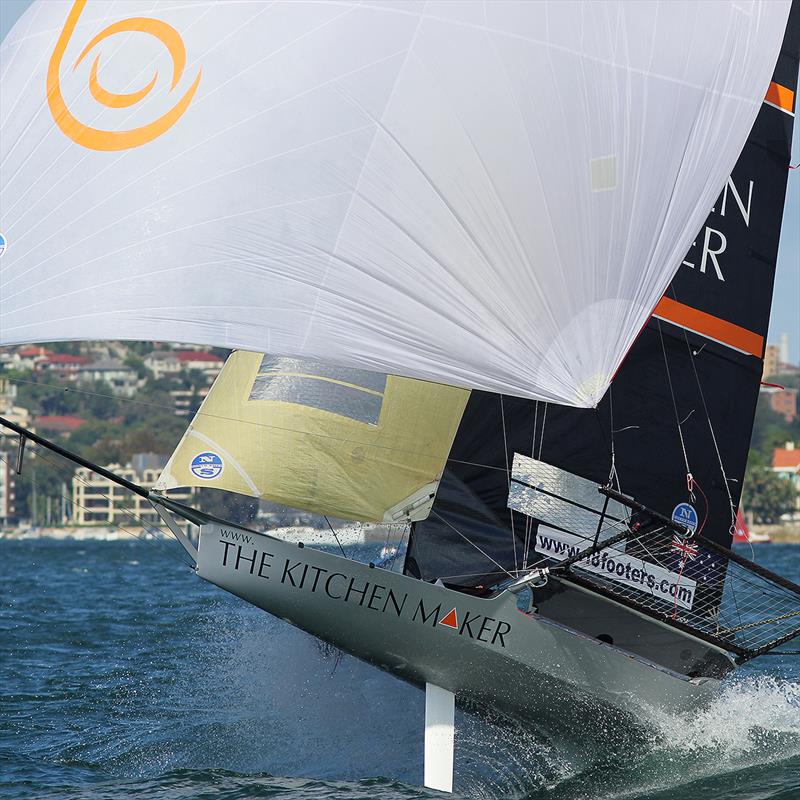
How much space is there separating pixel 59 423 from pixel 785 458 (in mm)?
44387

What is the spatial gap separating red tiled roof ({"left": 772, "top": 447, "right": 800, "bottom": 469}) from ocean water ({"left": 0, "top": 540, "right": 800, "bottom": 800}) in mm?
68831

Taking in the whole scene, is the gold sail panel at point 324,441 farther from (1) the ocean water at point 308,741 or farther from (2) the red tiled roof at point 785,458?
(2) the red tiled roof at point 785,458

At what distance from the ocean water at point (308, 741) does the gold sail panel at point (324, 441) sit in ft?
3.76

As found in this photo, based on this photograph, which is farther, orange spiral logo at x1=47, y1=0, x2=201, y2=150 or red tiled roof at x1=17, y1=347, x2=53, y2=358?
red tiled roof at x1=17, y1=347, x2=53, y2=358

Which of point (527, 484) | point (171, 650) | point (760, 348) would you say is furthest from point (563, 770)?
point (171, 650)

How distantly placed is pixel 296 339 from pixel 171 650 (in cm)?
628

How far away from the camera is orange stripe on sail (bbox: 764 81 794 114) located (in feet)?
25.4

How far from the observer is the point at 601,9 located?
5.96m

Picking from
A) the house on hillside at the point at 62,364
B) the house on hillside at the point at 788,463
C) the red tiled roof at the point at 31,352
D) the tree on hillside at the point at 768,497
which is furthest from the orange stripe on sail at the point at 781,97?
the red tiled roof at the point at 31,352

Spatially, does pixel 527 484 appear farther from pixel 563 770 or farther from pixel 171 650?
pixel 171 650

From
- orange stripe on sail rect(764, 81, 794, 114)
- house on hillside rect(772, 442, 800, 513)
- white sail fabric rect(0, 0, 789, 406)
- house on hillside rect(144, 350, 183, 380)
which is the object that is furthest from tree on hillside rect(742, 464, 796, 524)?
white sail fabric rect(0, 0, 789, 406)

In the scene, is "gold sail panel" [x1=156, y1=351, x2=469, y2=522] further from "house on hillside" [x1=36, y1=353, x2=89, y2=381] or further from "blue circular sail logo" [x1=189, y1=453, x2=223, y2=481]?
"house on hillside" [x1=36, y1=353, x2=89, y2=381]

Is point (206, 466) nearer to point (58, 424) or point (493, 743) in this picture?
point (493, 743)

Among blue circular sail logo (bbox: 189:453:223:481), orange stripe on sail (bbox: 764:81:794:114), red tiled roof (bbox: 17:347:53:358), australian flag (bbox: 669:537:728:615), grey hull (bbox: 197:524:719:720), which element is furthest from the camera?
red tiled roof (bbox: 17:347:53:358)
